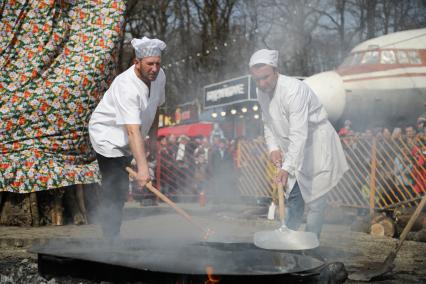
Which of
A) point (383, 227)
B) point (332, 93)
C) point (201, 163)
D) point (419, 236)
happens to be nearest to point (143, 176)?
point (419, 236)

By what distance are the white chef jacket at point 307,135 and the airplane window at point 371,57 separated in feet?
45.9

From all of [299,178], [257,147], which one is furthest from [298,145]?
[257,147]

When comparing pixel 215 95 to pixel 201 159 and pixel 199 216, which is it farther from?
pixel 199 216

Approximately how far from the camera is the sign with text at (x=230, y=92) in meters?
19.2

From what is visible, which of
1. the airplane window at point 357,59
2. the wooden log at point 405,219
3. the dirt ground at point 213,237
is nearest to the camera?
the dirt ground at point 213,237

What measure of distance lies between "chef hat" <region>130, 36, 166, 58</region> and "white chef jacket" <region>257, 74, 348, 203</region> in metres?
1.04

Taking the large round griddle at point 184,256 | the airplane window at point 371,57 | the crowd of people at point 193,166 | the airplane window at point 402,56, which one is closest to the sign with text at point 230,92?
the airplane window at point 371,57

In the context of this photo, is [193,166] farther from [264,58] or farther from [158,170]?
[264,58]

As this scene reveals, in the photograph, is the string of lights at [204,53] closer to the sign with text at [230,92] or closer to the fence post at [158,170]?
the sign with text at [230,92]

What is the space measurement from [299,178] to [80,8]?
5.07 meters

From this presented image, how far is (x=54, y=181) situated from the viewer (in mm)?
8266

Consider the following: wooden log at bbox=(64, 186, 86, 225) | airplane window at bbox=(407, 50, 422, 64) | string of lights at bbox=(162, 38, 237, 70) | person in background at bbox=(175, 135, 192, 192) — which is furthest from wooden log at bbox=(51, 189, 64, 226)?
string of lights at bbox=(162, 38, 237, 70)

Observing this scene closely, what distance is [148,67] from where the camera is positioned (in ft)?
14.3

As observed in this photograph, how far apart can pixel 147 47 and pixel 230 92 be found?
16389 millimetres
